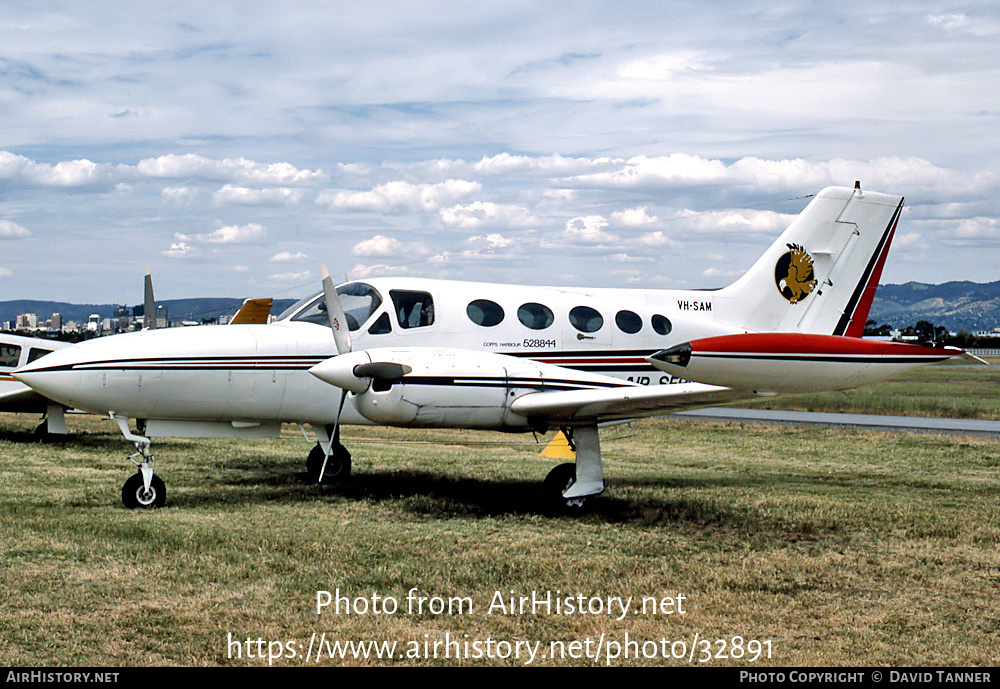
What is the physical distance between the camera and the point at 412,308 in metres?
12.5

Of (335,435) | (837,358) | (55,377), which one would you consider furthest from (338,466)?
(837,358)

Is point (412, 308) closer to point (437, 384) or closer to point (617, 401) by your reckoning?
point (437, 384)

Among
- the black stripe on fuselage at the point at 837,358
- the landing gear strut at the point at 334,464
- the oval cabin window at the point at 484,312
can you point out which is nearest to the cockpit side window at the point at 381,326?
the oval cabin window at the point at 484,312

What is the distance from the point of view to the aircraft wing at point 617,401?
35.1 ft

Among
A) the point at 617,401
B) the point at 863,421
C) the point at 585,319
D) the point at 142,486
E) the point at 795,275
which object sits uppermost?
the point at 795,275

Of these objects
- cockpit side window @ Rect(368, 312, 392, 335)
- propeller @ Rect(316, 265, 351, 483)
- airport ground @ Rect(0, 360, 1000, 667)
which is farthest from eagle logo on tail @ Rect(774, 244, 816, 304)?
propeller @ Rect(316, 265, 351, 483)

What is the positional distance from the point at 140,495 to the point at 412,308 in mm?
4188

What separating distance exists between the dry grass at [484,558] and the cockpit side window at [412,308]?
2.46 m

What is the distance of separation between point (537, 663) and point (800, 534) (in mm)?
5447

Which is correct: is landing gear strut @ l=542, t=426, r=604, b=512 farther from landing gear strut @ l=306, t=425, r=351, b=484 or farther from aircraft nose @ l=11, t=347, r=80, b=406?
aircraft nose @ l=11, t=347, r=80, b=406

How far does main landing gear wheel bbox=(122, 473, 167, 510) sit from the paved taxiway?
1483cm

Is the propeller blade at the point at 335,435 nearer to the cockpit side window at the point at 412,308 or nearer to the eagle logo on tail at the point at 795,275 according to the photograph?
the cockpit side window at the point at 412,308

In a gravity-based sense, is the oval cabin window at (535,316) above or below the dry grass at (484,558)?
above

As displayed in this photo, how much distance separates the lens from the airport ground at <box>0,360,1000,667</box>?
6543 millimetres
